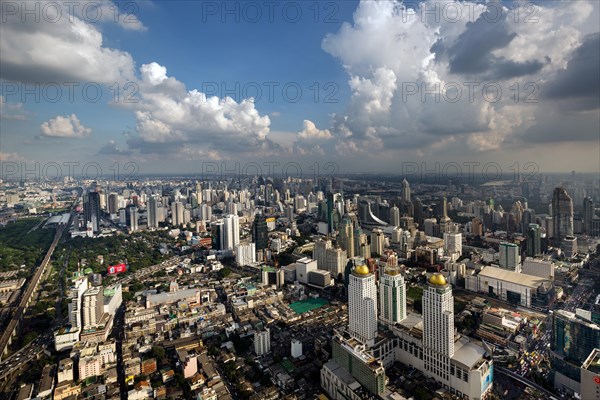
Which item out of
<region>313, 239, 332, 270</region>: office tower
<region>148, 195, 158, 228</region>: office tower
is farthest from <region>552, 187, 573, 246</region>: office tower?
<region>148, 195, 158, 228</region>: office tower

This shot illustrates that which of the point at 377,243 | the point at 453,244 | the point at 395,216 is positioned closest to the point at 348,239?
the point at 377,243

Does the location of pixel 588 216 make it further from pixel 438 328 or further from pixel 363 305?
pixel 363 305

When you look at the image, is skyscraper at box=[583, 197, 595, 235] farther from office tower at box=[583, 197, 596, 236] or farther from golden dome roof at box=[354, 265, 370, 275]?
golden dome roof at box=[354, 265, 370, 275]

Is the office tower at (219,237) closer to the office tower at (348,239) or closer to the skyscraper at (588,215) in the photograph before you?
the office tower at (348,239)

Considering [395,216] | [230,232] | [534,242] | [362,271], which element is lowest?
[534,242]

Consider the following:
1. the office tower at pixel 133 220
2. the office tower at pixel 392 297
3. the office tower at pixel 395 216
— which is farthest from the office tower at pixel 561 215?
the office tower at pixel 133 220

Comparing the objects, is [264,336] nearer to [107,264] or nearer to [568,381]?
[568,381]
